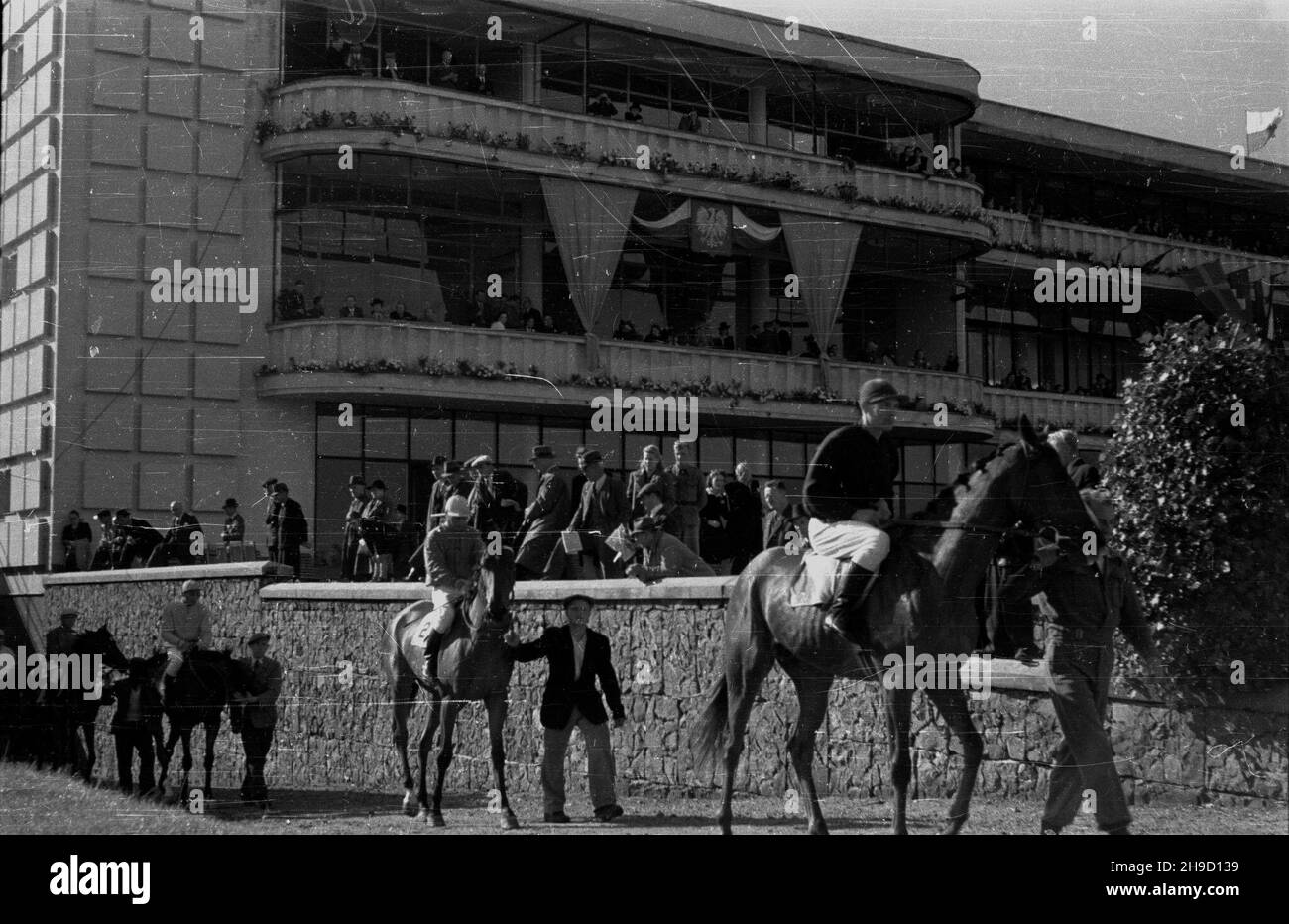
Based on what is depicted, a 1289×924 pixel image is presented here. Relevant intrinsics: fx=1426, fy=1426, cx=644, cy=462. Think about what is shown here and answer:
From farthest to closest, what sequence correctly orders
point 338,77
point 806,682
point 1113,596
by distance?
point 338,77 < point 806,682 < point 1113,596

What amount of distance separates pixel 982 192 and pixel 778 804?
373 centimetres

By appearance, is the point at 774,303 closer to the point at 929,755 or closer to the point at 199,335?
the point at 929,755

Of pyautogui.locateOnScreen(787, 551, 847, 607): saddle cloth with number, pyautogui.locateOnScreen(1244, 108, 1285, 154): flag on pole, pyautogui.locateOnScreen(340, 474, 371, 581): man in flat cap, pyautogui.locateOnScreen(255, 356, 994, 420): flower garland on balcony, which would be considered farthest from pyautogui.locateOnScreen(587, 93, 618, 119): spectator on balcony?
pyautogui.locateOnScreen(1244, 108, 1285, 154): flag on pole

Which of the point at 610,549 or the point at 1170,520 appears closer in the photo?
the point at 1170,520

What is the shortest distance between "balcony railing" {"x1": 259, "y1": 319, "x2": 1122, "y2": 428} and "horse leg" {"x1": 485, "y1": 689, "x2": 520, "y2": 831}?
2073 mm

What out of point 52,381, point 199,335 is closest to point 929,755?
point 199,335

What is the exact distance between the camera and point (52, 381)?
816cm

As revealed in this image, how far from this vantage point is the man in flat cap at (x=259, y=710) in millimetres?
8352

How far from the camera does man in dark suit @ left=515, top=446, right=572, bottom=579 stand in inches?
320

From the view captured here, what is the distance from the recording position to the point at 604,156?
8.46m

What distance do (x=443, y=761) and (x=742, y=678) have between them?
1.97 meters

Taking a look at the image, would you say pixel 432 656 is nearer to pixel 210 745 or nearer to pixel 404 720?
pixel 404 720

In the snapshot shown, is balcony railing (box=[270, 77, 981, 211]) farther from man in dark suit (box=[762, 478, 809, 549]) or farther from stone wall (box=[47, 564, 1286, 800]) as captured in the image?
stone wall (box=[47, 564, 1286, 800])

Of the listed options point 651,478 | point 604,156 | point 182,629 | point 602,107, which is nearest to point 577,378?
point 651,478
